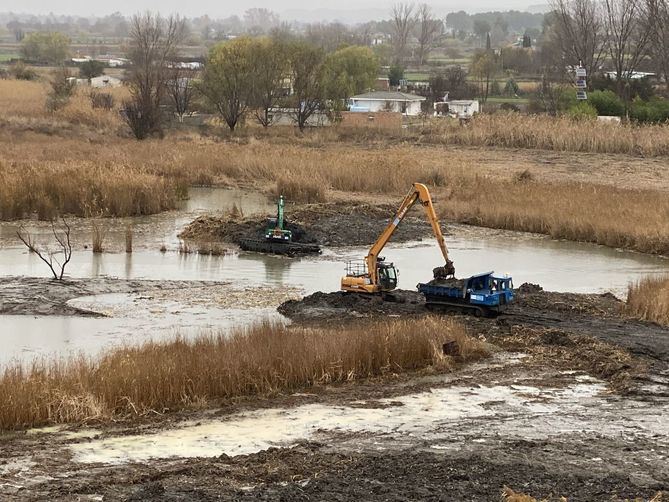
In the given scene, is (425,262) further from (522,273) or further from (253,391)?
(253,391)

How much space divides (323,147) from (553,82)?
42.2 metres

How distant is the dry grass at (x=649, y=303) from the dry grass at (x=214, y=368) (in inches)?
160

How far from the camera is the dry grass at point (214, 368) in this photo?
40.9 ft

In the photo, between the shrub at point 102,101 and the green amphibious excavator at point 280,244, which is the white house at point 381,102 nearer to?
the shrub at point 102,101

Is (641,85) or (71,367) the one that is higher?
(641,85)

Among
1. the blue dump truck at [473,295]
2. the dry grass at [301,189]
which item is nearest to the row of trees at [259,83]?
the dry grass at [301,189]

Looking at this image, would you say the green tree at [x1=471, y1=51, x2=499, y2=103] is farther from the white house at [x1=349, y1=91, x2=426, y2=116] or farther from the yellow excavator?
the yellow excavator

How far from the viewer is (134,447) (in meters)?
11.6

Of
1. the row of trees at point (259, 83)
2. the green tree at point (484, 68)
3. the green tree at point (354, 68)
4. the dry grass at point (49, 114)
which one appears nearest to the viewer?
the dry grass at point (49, 114)

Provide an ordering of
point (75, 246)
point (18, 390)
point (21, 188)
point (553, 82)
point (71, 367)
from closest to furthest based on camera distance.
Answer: point (18, 390)
point (71, 367)
point (75, 246)
point (21, 188)
point (553, 82)

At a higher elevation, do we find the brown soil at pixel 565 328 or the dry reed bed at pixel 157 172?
the dry reed bed at pixel 157 172

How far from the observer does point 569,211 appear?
30.8 meters

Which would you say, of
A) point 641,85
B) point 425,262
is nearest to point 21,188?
point 425,262

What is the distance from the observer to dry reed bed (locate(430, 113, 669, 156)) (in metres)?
46.4
